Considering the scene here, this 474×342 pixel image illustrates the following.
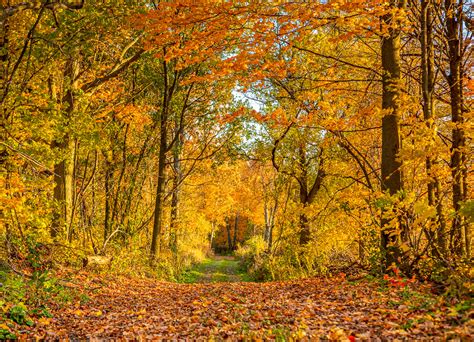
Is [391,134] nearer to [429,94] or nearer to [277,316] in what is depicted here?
[429,94]

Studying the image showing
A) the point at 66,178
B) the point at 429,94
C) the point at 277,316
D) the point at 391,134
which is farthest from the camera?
the point at 66,178

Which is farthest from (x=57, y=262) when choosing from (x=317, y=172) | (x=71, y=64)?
(x=317, y=172)

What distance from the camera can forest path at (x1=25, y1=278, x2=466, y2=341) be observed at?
369 centimetres

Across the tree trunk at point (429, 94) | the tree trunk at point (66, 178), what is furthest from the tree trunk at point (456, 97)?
the tree trunk at point (66, 178)

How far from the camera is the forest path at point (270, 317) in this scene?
3689mm

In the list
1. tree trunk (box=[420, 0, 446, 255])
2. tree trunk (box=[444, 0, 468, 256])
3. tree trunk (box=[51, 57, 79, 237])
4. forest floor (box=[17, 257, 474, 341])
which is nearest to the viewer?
forest floor (box=[17, 257, 474, 341])

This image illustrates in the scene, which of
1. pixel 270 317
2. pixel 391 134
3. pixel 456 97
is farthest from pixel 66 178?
pixel 456 97

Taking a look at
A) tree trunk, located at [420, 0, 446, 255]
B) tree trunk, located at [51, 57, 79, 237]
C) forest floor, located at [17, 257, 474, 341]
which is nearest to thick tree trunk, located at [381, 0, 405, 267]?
tree trunk, located at [420, 0, 446, 255]

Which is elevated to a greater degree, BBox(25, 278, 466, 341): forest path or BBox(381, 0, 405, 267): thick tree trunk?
BBox(381, 0, 405, 267): thick tree trunk

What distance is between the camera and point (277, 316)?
4.76 m

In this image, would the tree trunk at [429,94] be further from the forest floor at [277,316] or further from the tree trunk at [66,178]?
the tree trunk at [66,178]

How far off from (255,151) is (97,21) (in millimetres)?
8376

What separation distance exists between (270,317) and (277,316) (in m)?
0.09

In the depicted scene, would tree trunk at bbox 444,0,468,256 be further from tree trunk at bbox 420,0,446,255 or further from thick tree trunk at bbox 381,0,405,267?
thick tree trunk at bbox 381,0,405,267
